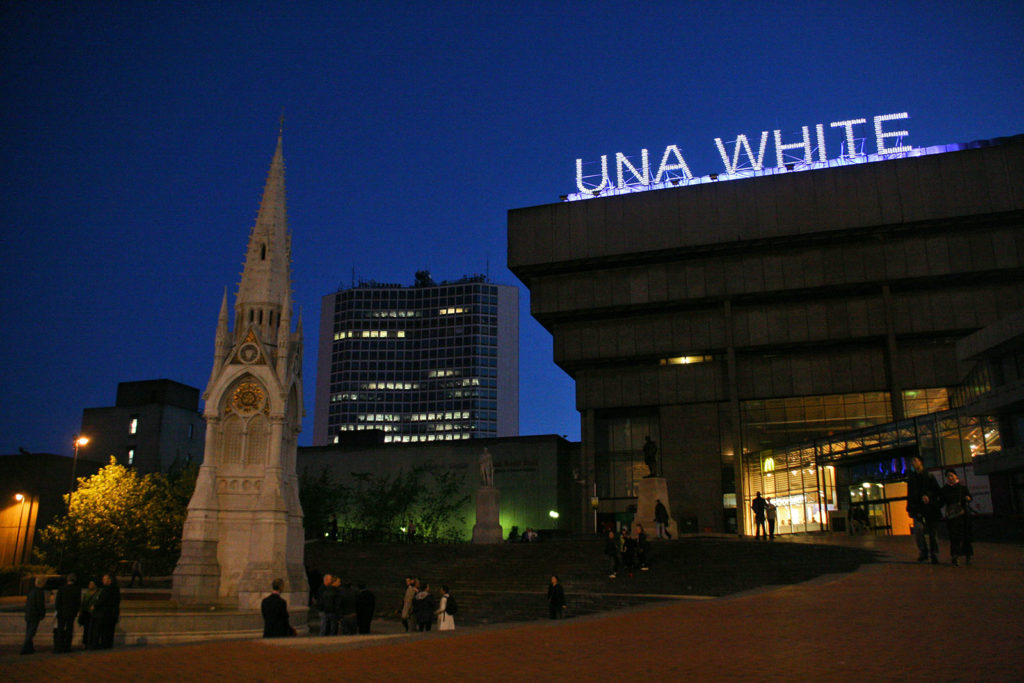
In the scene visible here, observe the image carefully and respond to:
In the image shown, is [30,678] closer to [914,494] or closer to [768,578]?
[914,494]

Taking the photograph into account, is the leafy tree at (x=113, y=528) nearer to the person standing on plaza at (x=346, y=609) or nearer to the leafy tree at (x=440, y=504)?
the person standing on plaza at (x=346, y=609)

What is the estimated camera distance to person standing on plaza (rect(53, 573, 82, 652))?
15.1 m

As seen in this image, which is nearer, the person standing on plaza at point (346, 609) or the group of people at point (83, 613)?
the group of people at point (83, 613)

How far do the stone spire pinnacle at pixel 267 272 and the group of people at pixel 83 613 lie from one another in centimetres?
1218

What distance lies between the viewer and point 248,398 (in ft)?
86.1

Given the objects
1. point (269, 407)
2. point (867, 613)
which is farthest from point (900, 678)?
point (269, 407)

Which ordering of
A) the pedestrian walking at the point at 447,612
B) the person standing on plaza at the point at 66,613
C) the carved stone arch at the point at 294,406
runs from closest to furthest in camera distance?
the person standing on plaza at the point at 66,613, the pedestrian walking at the point at 447,612, the carved stone arch at the point at 294,406

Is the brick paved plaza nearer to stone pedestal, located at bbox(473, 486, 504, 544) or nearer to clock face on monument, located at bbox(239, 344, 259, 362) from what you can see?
clock face on monument, located at bbox(239, 344, 259, 362)

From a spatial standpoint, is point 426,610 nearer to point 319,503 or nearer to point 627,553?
point 627,553

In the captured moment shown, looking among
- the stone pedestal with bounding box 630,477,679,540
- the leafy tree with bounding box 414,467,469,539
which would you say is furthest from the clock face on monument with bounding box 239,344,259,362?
the leafy tree with bounding box 414,467,469,539

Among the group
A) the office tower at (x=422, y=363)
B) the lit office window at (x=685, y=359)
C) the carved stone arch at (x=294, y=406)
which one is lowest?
the carved stone arch at (x=294, y=406)

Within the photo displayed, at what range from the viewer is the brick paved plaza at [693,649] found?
8.35 metres

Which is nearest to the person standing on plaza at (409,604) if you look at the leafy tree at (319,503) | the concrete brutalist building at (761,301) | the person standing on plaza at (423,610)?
the person standing on plaza at (423,610)

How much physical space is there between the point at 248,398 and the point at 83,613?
37.3ft
